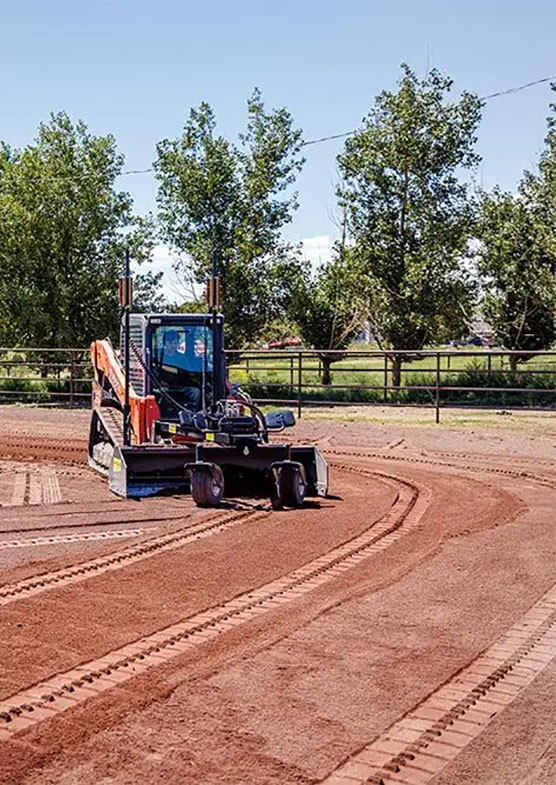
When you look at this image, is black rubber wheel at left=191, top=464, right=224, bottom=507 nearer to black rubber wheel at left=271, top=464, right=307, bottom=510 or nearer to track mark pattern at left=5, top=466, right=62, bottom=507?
black rubber wheel at left=271, top=464, right=307, bottom=510

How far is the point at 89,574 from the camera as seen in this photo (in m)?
9.20

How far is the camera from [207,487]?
12.8 meters

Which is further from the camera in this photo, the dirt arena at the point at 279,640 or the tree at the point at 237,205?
the tree at the point at 237,205

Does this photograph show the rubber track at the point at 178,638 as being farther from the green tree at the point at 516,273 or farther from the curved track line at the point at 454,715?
the green tree at the point at 516,273

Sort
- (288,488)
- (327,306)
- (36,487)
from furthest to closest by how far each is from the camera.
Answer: (327,306) < (36,487) < (288,488)

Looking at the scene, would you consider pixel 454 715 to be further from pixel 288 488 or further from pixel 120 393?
pixel 120 393

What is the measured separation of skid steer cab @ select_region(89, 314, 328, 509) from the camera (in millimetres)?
13180

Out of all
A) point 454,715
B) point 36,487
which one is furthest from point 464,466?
point 454,715

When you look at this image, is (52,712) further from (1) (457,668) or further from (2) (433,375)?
(2) (433,375)

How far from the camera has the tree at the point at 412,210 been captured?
33250 mm

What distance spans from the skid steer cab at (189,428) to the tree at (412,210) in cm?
1809

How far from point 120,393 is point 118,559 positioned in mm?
6186

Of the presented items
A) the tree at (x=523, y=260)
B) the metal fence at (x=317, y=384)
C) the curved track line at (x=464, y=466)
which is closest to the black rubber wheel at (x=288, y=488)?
the curved track line at (x=464, y=466)

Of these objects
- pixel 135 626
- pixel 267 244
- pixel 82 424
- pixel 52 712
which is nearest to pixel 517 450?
pixel 82 424
